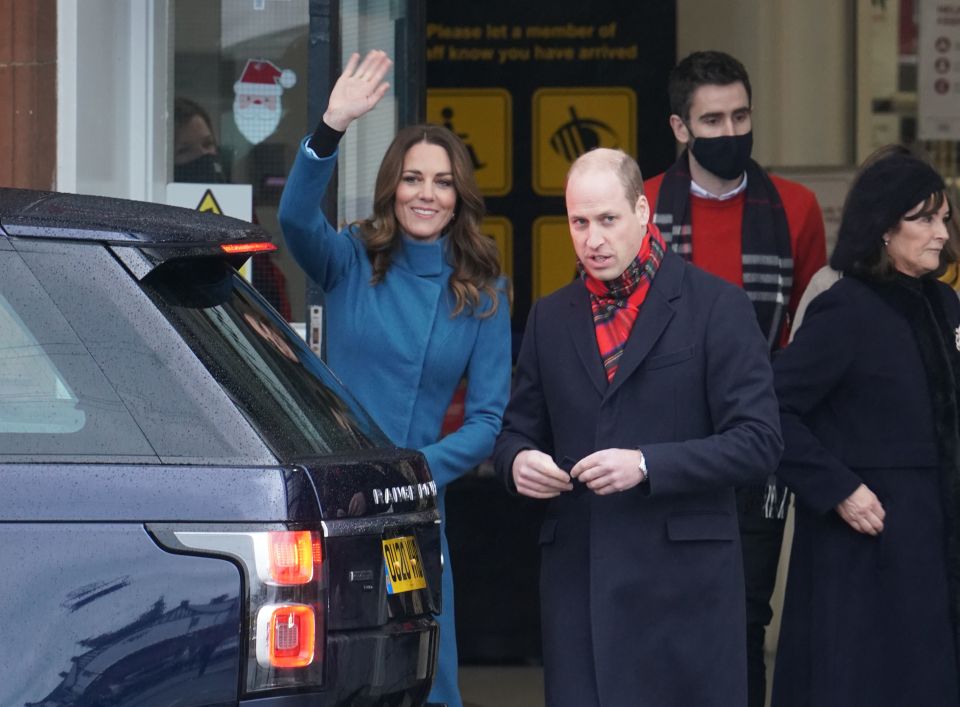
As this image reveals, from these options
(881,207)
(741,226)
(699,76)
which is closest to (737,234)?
(741,226)

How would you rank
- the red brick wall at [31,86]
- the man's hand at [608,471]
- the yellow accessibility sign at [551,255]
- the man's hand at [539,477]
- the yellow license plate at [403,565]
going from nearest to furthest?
the yellow license plate at [403,565] < the man's hand at [608,471] < the man's hand at [539,477] < the red brick wall at [31,86] < the yellow accessibility sign at [551,255]

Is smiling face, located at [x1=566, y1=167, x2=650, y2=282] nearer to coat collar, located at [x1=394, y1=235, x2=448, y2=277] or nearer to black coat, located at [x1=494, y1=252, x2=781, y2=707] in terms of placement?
black coat, located at [x1=494, y1=252, x2=781, y2=707]

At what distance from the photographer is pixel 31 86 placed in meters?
6.21

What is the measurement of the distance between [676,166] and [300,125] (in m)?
1.49

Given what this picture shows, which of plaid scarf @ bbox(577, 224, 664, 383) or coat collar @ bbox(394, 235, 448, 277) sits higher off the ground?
coat collar @ bbox(394, 235, 448, 277)

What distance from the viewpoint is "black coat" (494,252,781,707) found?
4121 mm

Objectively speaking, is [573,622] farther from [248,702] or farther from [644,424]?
[248,702]


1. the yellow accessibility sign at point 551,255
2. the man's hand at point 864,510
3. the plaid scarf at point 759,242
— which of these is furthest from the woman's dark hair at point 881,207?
the yellow accessibility sign at point 551,255

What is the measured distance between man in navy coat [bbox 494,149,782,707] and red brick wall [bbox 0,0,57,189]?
104 inches

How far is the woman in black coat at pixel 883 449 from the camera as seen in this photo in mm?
5051

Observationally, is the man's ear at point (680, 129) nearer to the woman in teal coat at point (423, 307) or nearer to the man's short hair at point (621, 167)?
the woman in teal coat at point (423, 307)

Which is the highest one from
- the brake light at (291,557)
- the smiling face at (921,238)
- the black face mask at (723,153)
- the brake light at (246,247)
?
the black face mask at (723,153)

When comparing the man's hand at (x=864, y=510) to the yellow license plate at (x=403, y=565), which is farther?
the man's hand at (x=864, y=510)

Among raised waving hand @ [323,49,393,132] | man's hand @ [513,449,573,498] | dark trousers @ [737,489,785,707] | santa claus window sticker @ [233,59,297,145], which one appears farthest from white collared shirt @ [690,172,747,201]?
man's hand @ [513,449,573,498]
